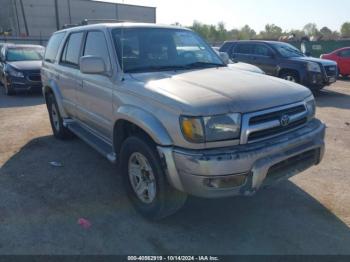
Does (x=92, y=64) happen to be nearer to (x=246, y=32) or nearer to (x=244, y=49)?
(x=244, y=49)

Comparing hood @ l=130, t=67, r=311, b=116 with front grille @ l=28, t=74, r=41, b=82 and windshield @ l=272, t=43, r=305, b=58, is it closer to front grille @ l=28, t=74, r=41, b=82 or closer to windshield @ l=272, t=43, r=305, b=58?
windshield @ l=272, t=43, r=305, b=58

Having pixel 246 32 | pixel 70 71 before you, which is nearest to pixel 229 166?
pixel 70 71

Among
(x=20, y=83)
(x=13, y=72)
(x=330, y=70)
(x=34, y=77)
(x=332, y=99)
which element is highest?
(x=330, y=70)

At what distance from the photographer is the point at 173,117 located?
9.55ft

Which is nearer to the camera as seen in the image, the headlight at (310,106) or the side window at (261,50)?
the headlight at (310,106)

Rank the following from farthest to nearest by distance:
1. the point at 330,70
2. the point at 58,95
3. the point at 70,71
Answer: the point at 330,70, the point at 58,95, the point at 70,71

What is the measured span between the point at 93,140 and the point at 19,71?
8179 mm

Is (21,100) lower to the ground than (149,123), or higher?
lower

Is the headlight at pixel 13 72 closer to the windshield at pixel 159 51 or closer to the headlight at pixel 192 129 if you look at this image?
the windshield at pixel 159 51

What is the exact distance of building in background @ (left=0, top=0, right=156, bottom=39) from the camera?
4844cm

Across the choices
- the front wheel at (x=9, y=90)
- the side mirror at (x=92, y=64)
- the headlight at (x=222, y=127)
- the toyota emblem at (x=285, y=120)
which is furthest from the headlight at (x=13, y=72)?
the toyota emblem at (x=285, y=120)

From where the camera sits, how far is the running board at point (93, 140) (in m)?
4.05

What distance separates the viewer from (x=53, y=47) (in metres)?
6.06

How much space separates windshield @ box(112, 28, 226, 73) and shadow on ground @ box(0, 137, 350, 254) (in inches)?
61.7
